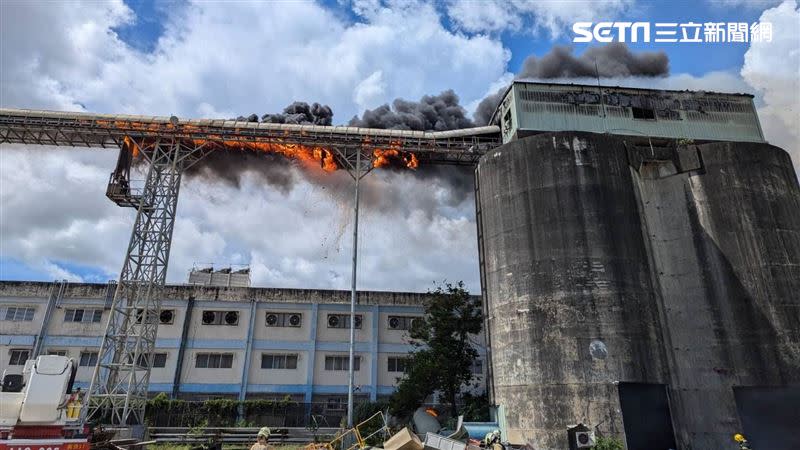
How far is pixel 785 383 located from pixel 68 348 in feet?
131

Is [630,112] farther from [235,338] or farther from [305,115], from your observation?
[235,338]

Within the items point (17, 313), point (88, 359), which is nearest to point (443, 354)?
point (88, 359)

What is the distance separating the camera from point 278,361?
31359 mm

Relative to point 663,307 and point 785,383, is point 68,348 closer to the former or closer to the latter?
point 663,307

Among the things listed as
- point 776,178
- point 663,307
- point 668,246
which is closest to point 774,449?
point 663,307

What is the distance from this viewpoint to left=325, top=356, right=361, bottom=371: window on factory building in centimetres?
3170

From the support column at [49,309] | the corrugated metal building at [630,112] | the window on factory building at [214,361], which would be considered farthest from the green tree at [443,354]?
the support column at [49,309]

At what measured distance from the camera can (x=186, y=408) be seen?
27812mm

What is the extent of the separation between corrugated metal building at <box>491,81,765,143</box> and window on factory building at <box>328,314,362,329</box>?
16459mm

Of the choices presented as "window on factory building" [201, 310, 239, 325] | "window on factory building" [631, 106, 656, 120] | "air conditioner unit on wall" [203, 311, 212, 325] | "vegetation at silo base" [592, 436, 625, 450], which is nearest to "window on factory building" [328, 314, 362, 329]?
"window on factory building" [201, 310, 239, 325]

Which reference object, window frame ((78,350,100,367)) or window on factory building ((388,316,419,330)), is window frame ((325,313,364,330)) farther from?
window frame ((78,350,100,367))

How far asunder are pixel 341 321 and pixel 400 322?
13.8 ft

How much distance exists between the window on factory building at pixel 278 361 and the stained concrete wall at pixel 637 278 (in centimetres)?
1520

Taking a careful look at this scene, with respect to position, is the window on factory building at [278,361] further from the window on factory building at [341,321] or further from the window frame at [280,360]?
the window on factory building at [341,321]
